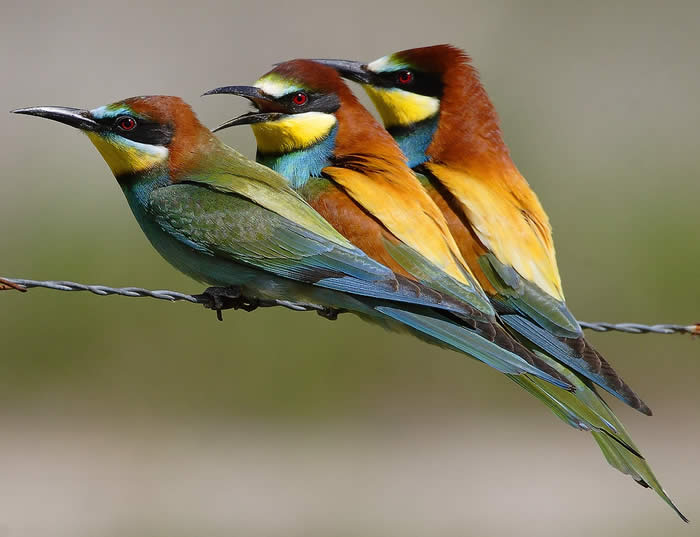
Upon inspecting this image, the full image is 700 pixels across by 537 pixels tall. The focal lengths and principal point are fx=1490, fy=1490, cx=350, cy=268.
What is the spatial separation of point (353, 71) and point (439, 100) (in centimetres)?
26

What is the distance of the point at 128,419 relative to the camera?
235 inches

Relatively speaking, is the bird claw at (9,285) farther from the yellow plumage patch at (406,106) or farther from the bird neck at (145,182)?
the yellow plumage patch at (406,106)

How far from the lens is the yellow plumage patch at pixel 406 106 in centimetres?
399

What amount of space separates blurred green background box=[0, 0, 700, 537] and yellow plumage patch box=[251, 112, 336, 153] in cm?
199

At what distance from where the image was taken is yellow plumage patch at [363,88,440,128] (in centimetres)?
399

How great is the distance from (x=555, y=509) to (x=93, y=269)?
206 cm

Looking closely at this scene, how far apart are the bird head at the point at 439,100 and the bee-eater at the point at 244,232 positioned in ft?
1.83

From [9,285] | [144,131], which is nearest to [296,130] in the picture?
[144,131]

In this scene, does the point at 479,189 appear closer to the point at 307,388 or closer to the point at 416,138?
the point at 416,138

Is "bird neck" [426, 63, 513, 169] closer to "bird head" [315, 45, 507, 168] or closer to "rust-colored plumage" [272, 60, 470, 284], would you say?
"bird head" [315, 45, 507, 168]

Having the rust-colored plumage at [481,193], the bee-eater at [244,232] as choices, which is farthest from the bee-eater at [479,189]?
the bee-eater at [244,232]

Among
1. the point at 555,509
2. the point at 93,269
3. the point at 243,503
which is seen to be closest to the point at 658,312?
the point at 555,509

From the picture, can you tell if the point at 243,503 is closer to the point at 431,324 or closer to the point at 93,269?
the point at 93,269

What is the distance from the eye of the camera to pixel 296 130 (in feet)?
12.2
